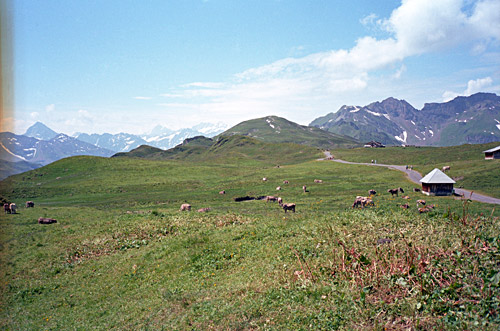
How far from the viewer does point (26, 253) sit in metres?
24.6

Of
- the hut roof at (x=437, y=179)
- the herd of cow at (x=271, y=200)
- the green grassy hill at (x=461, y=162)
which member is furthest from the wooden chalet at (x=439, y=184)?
the herd of cow at (x=271, y=200)

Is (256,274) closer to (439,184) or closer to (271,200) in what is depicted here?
(271,200)

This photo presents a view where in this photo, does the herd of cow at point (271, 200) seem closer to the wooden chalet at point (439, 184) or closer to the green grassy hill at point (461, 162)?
the wooden chalet at point (439, 184)

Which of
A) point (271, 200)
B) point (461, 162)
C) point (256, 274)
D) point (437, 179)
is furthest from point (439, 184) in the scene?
point (256, 274)

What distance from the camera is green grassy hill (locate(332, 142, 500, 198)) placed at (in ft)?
197

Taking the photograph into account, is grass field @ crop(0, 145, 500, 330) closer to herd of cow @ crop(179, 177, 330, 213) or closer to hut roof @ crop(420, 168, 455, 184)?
herd of cow @ crop(179, 177, 330, 213)

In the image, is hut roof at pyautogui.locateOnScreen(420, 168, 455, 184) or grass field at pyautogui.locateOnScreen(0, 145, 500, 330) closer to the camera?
grass field at pyautogui.locateOnScreen(0, 145, 500, 330)

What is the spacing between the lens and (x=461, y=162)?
8950 cm

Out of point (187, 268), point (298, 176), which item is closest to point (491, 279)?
point (187, 268)

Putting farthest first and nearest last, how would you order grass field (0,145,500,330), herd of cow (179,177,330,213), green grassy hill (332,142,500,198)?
green grassy hill (332,142,500,198), herd of cow (179,177,330,213), grass field (0,145,500,330)

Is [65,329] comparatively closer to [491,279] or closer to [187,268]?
[187,268]

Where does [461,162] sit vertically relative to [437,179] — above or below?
above

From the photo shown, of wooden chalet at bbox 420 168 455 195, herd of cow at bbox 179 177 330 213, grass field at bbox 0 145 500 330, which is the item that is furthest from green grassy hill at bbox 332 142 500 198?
grass field at bbox 0 145 500 330

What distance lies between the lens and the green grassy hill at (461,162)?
60.0 m
